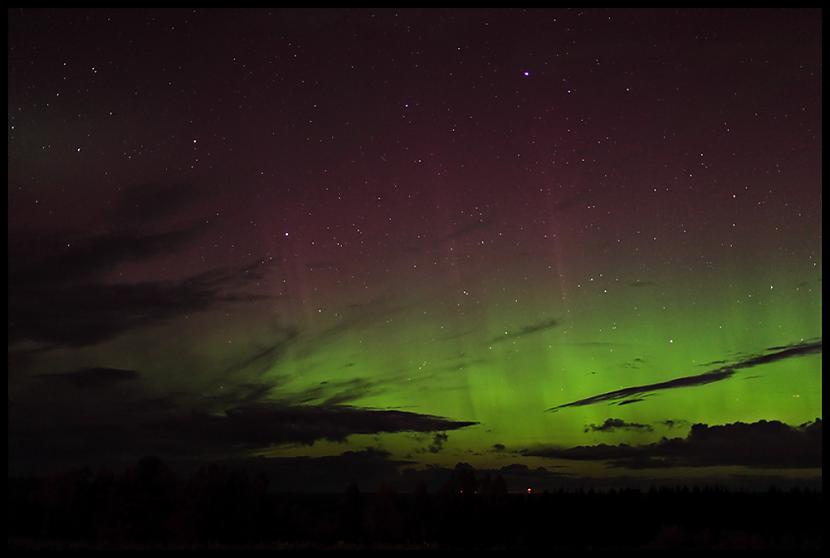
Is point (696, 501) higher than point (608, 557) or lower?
Answer: lower

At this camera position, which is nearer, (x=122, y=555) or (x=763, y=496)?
(x=122, y=555)

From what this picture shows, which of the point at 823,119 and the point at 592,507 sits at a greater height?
the point at 823,119

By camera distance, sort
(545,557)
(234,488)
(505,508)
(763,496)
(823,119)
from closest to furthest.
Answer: (545,557) → (823,119) → (234,488) → (505,508) → (763,496)

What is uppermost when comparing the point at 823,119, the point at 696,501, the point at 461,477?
the point at 823,119

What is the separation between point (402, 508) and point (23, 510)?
32.7 meters

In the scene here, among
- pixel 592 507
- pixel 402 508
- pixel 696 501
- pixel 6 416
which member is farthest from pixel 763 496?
pixel 6 416

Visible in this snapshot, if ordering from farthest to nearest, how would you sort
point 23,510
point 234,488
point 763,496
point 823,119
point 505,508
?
point 763,496 → point 505,508 → point 234,488 → point 23,510 → point 823,119

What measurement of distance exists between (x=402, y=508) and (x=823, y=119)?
56.4m

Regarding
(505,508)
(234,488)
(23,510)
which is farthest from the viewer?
(505,508)

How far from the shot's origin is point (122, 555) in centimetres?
1191

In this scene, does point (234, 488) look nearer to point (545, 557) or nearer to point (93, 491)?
point (93, 491)

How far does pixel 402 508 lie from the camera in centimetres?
6397

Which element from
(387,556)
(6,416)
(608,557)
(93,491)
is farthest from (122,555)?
(93,491)

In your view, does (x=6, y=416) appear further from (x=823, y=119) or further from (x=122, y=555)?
(x=823, y=119)
